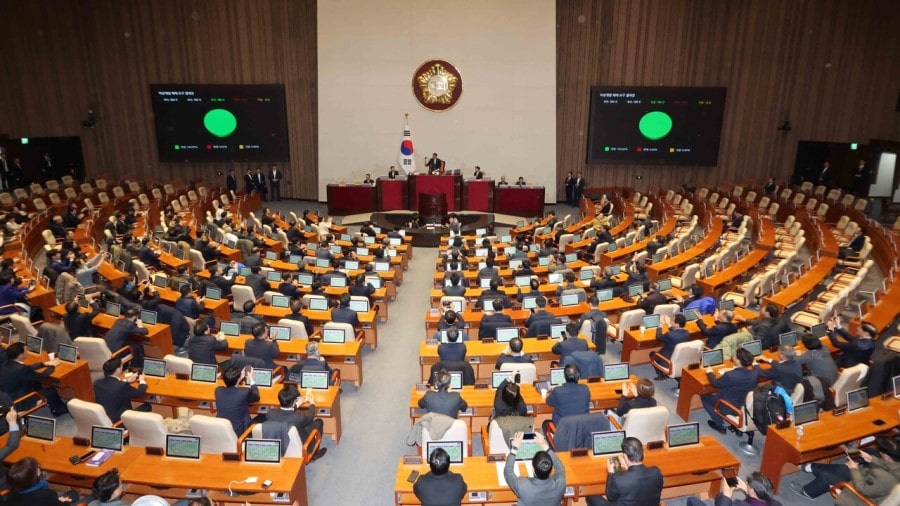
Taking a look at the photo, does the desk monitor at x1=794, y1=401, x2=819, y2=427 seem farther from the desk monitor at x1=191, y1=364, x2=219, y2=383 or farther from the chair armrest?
the desk monitor at x1=191, y1=364, x2=219, y2=383

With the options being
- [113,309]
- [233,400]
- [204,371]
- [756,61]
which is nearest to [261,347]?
[204,371]

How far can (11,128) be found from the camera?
23.4 m

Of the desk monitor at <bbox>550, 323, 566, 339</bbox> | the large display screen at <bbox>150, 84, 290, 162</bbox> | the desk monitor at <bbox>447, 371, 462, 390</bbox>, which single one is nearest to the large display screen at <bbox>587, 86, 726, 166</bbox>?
the large display screen at <bbox>150, 84, 290, 162</bbox>

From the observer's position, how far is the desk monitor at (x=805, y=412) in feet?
20.7

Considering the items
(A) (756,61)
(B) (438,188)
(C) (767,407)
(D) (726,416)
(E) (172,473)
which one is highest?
(A) (756,61)

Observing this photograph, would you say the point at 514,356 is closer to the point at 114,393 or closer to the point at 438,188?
the point at 114,393

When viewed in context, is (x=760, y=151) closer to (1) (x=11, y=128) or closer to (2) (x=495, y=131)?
(2) (x=495, y=131)

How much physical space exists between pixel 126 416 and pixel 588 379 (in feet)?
18.1

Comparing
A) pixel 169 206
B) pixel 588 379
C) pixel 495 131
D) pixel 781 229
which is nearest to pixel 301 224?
pixel 169 206

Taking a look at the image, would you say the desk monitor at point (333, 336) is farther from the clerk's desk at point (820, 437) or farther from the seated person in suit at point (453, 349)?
the clerk's desk at point (820, 437)

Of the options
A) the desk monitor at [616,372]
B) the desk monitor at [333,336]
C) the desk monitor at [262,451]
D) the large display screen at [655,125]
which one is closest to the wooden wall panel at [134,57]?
the large display screen at [655,125]

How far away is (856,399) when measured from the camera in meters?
6.61

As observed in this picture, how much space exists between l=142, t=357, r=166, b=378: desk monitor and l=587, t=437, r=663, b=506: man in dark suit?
5.93 m

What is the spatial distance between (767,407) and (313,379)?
5.54 m
